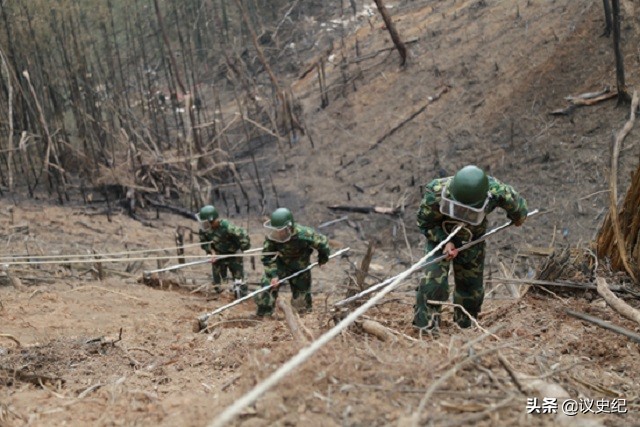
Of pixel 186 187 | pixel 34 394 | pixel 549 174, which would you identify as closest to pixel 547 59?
pixel 549 174

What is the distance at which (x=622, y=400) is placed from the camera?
343 centimetres

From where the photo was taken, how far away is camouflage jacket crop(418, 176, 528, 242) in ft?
18.4

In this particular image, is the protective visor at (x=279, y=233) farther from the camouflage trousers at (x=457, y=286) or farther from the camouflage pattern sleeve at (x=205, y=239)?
the camouflage pattern sleeve at (x=205, y=239)

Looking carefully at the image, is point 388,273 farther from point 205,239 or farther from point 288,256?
point 288,256

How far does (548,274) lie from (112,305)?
4.74 m

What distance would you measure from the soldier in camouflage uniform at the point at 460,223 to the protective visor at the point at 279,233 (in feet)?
7.14

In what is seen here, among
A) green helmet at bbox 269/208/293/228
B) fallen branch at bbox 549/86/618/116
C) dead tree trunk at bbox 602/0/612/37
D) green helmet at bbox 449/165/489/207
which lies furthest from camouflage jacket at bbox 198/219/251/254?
dead tree trunk at bbox 602/0/612/37

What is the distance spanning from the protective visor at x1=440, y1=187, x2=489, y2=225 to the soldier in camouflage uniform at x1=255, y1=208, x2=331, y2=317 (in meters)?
2.61

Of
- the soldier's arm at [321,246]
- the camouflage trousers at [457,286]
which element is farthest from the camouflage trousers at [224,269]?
the camouflage trousers at [457,286]

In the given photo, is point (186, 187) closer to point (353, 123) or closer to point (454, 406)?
point (353, 123)

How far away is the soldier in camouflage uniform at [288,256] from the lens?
7.74m

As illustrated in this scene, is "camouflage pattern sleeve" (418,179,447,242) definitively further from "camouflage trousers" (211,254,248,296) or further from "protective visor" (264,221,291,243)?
"camouflage trousers" (211,254,248,296)

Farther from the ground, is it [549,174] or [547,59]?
[547,59]

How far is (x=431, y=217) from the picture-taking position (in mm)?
5684
